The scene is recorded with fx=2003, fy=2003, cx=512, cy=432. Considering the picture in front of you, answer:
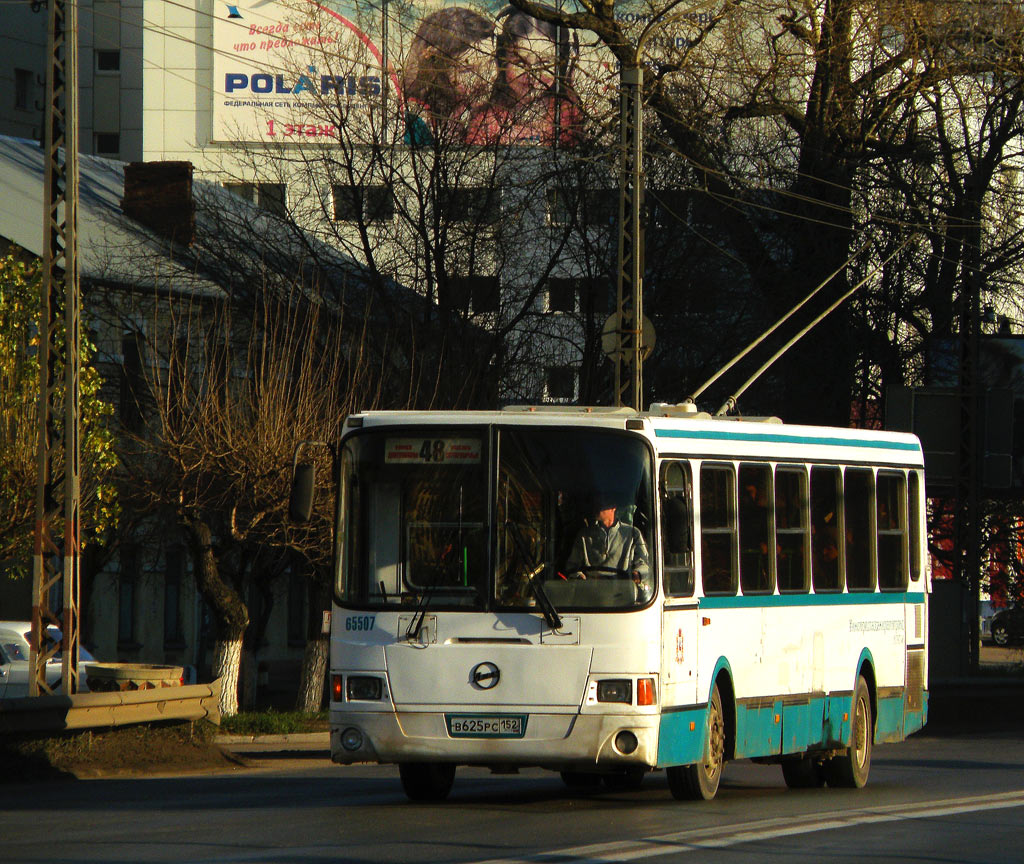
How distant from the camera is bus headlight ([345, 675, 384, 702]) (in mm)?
12445

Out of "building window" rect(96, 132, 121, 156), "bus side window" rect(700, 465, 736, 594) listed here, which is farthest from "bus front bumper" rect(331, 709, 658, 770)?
"building window" rect(96, 132, 121, 156)

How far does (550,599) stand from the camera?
1238 cm

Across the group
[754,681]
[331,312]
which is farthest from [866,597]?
[331,312]

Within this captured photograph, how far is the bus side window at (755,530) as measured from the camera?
45.5 feet

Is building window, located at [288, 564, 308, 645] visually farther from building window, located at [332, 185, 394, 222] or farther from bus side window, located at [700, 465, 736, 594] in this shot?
bus side window, located at [700, 465, 736, 594]

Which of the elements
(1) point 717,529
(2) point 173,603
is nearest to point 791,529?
(1) point 717,529

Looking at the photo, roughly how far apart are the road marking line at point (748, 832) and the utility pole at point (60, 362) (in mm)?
7983

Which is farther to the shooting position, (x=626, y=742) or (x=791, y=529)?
(x=791, y=529)

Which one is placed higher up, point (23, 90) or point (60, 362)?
point (23, 90)

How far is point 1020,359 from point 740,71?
8.11 meters

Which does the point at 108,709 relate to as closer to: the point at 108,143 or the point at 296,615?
the point at 296,615

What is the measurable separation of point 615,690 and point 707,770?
1.43m

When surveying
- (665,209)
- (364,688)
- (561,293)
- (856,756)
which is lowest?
(856,756)

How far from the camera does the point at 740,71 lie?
31641 millimetres
